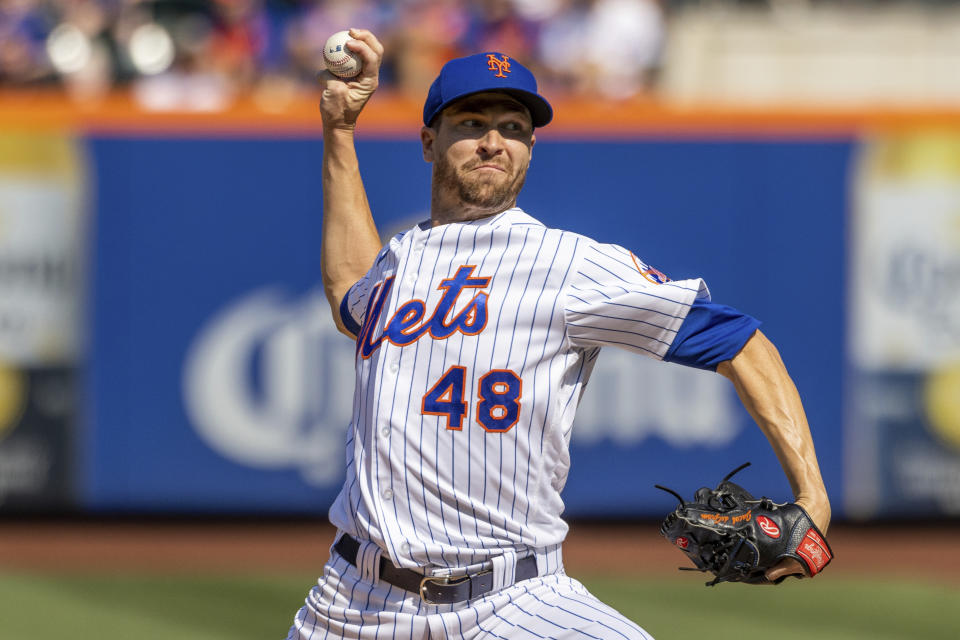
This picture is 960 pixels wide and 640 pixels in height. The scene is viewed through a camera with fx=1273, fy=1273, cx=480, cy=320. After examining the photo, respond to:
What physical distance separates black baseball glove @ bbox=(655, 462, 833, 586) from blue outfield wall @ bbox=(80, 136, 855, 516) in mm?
5005

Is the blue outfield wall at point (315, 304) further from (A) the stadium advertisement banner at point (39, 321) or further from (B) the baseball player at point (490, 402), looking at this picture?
(B) the baseball player at point (490, 402)

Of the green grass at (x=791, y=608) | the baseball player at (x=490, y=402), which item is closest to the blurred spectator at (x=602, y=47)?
the green grass at (x=791, y=608)

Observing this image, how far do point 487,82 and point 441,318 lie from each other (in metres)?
0.55

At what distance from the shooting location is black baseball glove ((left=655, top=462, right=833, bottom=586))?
245 cm

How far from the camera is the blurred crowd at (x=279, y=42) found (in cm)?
916

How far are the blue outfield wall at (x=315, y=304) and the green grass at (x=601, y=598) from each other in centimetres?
96

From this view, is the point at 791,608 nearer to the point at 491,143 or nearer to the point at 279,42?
the point at 491,143

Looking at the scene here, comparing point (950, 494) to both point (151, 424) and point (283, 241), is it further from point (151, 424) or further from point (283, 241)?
point (151, 424)

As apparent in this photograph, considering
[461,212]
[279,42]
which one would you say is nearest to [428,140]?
[461,212]

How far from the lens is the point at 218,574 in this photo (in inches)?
272

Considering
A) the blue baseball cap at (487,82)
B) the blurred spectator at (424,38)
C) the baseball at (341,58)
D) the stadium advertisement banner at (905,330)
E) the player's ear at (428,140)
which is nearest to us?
the blue baseball cap at (487,82)

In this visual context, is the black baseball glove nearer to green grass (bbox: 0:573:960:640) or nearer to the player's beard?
the player's beard

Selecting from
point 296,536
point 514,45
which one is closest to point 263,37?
point 514,45

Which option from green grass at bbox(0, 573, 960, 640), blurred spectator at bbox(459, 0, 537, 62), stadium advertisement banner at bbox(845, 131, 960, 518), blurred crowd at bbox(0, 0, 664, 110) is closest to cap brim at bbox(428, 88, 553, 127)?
green grass at bbox(0, 573, 960, 640)
